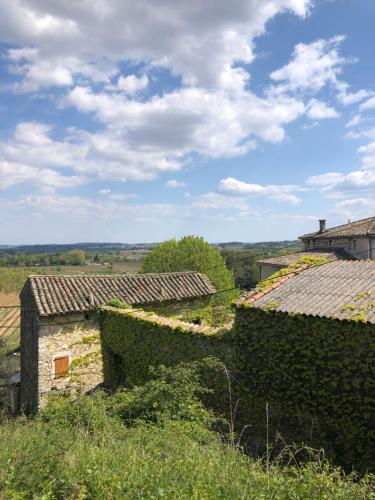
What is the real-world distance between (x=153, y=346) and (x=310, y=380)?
642cm

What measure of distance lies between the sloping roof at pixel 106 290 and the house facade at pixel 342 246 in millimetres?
12796

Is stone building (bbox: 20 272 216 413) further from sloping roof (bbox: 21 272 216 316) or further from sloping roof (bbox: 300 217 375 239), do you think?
sloping roof (bbox: 300 217 375 239)

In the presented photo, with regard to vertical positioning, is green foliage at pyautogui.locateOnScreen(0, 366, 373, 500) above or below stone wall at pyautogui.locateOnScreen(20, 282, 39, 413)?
above

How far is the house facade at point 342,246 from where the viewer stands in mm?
29047

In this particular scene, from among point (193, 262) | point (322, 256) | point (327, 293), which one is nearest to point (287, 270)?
point (327, 293)

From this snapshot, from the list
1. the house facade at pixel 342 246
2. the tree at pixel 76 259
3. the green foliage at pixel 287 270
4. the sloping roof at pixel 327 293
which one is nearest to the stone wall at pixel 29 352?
the green foliage at pixel 287 270

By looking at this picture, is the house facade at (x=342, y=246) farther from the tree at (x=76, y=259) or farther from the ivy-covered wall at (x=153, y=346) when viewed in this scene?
the tree at (x=76, y=259)

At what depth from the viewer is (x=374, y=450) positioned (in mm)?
7695

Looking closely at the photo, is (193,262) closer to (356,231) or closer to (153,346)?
(356,231)

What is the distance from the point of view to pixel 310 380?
8.73m

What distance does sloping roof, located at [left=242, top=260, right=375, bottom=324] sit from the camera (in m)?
8.59

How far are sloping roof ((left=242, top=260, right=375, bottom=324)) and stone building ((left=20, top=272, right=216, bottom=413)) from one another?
8600 millimetres

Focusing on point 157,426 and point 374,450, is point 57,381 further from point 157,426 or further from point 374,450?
point 374,450

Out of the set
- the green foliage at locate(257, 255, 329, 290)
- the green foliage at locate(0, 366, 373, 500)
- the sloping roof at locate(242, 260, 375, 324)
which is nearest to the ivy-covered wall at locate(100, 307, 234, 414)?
the sloping roof at locate(242, 260, 375, 324)
